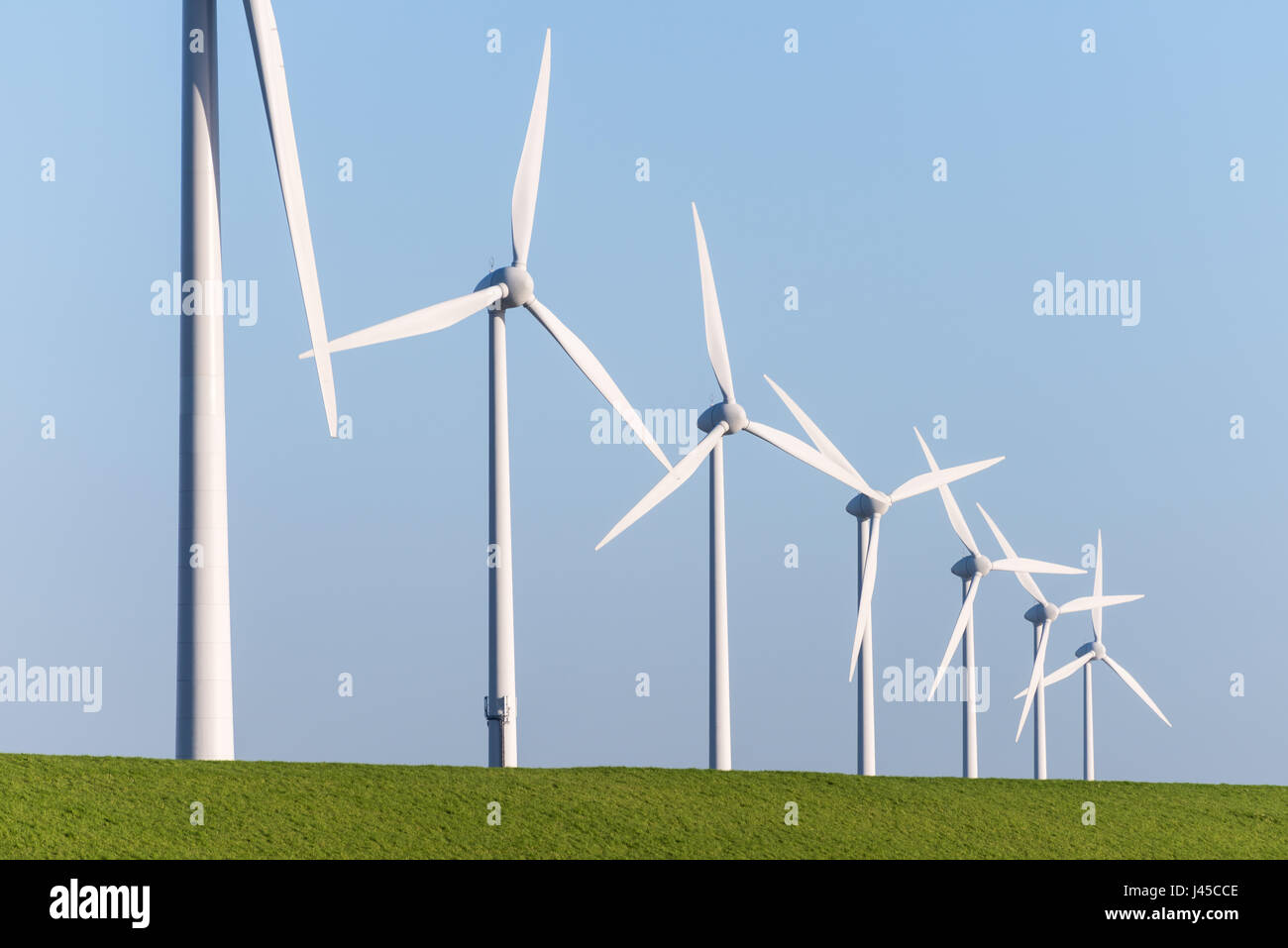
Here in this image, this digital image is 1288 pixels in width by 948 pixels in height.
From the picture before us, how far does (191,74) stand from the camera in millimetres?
33062

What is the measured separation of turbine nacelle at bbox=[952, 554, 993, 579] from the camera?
80.9 metres

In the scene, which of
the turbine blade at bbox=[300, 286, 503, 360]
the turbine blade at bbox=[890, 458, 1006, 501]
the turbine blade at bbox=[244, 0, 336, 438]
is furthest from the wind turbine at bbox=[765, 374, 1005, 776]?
the turbine blade at bbox=[244, 0, 336, 438]

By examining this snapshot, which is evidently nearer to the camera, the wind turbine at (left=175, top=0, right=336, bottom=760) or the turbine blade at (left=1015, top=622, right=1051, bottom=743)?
the wind turbine at (left=175, top=0, right=336, bottom=760)

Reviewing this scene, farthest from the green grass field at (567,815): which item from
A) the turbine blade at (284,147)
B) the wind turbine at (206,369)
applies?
the turbine blade at (284,147)

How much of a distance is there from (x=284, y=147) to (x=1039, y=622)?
65.7m

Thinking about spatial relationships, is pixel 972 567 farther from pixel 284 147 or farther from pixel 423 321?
pixel 284 147

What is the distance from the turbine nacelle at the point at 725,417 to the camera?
198ft

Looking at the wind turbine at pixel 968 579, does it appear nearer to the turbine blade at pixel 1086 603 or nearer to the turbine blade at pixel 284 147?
the turbine blade at pixel 1086 603

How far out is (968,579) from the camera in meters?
83.4

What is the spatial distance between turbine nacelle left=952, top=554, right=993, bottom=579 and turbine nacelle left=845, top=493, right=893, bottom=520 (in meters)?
10.2

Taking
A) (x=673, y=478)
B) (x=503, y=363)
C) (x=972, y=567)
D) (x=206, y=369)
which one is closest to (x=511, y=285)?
(x=503, y=363)

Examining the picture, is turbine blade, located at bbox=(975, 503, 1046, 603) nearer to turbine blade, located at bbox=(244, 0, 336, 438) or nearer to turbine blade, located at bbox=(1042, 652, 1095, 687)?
turbine blade, located at bbox=(1042, 652, 1095, 687)
